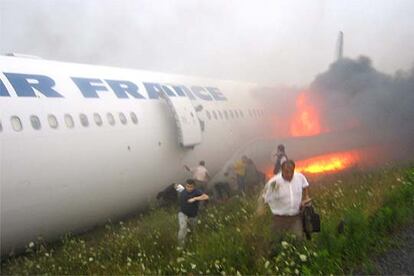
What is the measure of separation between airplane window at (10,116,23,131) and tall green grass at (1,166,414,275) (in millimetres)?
2347

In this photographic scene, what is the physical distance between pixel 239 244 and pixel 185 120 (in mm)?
6817

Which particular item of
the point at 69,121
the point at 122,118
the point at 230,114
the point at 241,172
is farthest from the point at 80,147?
the point at 230,114

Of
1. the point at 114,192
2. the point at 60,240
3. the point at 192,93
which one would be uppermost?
the point at 192,93

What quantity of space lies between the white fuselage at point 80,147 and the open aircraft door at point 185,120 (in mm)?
72

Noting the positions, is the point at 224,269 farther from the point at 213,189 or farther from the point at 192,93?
the point at 192,93

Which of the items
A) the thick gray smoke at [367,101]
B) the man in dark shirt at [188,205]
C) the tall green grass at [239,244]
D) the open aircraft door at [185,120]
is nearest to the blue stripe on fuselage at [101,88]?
the open aircraft door at [185,120]

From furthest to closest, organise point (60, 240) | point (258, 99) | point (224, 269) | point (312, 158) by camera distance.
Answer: point (258, 99) < point (312, 158) < point (60, 240) < point (224, 269)

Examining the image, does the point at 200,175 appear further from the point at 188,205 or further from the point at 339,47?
the point at 339,47

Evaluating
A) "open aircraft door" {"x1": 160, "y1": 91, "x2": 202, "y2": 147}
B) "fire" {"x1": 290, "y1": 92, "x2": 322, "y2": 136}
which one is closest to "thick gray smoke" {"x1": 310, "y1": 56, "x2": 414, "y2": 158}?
"fire" {"x1": 290, "y1": 92, "x2": 322, "y2": 136}

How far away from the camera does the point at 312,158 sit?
18609 millimetres

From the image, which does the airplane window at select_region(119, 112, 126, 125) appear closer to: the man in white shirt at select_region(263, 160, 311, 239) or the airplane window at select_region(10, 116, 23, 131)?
the airplane window at select_region(10, 116, 23, 131)

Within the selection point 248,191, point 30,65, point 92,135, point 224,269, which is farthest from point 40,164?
point 248,191

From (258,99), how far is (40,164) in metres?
12.3

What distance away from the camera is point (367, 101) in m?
20.8
